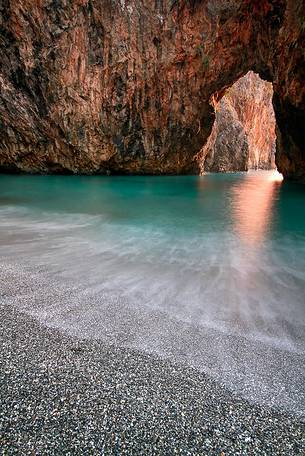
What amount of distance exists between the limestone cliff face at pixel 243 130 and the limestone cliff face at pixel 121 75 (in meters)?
7.22

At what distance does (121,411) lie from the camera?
133 cm

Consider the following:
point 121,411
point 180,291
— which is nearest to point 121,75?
point 180,291

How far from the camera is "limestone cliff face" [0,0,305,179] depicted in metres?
16.3

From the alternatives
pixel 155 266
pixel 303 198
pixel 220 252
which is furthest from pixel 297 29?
pixel 155 266

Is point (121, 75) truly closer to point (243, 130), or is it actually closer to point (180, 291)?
point (180, 291)

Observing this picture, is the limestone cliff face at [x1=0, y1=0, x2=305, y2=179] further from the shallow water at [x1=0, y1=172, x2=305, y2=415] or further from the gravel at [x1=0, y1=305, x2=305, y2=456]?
the gravel at [x1=0, y1=305, x2=305, y2=456]

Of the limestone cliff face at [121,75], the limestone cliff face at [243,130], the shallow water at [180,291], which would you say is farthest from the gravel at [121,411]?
the limestone cliff face at [243,130]

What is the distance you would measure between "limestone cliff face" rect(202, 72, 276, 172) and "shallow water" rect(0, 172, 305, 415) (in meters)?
22.4

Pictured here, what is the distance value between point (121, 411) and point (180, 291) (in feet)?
5.13

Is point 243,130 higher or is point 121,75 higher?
point 121,75

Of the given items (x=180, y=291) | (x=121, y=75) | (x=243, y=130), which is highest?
(x=121, y=75)

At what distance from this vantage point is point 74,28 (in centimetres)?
1756

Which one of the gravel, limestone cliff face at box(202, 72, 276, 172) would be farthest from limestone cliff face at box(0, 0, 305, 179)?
the gravel

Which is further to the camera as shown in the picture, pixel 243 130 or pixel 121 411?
pixel 243 130
